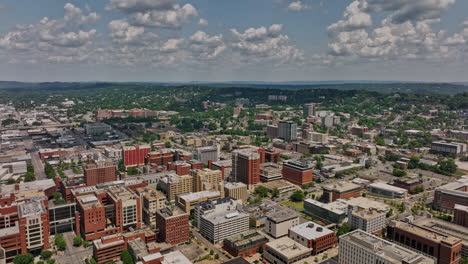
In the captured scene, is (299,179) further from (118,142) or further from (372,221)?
(118,142)

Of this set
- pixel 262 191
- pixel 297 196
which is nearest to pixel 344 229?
pixel 297 196

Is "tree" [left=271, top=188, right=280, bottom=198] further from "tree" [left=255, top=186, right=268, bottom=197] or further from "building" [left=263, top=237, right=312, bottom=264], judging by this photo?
"building" [left=263, top=237, right=312, bottom=264]

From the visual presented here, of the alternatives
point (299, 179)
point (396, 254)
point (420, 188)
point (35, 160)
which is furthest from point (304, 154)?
point (35, 160)

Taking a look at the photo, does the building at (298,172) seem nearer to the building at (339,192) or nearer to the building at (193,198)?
the building at (339,192)

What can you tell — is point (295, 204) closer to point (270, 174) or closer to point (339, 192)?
point (339, 192)

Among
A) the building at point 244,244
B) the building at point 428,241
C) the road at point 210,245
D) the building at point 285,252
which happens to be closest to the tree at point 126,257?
the road at point 210,245
